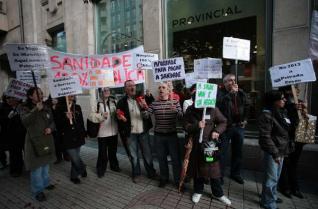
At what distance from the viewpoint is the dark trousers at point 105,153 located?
5188mm

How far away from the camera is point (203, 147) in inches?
145

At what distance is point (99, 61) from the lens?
528cm

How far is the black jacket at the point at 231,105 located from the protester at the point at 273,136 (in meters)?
0.90

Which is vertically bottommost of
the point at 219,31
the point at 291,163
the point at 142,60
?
the point at 291,163

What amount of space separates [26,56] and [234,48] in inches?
158

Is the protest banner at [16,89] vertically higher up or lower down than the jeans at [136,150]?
higher up

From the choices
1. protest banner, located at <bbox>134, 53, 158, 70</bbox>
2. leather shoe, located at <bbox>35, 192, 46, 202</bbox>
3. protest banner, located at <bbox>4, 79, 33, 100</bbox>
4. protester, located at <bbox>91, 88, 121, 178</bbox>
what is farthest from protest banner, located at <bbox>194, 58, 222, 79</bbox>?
protest banner, located at <bbox>4, 79, 33, 100</bbox>

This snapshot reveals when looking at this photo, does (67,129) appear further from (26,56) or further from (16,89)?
(16,89)

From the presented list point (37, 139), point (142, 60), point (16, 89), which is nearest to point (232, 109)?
point (142, 60)

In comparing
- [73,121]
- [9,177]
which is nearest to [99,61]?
[73,121]

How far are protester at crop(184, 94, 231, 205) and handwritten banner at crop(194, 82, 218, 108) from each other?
216 mm

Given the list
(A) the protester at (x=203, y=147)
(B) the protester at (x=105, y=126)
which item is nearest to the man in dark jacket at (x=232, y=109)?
(A) the protester at (x=203, y=147)

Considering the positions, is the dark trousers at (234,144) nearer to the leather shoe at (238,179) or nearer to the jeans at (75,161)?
the leather shoe at (238,179)

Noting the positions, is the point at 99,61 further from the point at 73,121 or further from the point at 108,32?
the point at 108,32
